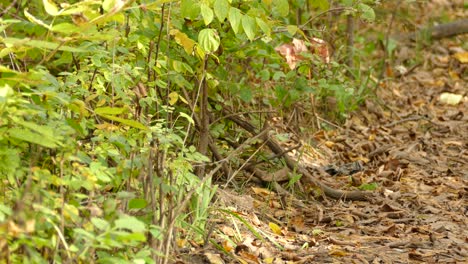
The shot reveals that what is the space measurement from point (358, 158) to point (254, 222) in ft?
5.97

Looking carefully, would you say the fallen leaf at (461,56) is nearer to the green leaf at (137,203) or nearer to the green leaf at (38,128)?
the green leaf at (137,203)

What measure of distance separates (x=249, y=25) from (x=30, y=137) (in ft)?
4.51

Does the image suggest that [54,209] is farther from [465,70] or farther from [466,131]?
[465,70]

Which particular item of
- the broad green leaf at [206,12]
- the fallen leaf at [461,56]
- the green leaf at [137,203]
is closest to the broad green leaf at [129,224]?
the green leaf at [137,203]

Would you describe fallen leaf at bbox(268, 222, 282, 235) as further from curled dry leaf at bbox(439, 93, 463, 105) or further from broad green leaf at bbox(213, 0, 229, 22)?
curled dry leaf at bbox(439, 93, 463, 105)

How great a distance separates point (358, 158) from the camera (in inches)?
244

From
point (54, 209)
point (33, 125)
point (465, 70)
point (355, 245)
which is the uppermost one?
point (33, 125)

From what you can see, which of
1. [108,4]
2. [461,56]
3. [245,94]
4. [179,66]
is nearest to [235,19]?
[179,66]

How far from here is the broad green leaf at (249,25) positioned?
13.4ft

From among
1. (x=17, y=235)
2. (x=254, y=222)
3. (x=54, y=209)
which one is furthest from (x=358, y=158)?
(x=17, y=235)

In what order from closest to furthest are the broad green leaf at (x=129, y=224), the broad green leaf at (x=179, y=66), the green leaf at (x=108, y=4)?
1. the broad green leaf at (x=129, y=224)
2. the green leaf at (x=108, y=4)
3. the broad green leaf at (x=179, y=66)

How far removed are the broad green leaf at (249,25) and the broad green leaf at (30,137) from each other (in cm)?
127

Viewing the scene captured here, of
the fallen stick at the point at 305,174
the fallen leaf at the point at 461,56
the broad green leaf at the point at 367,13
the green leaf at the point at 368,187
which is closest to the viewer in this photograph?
the broad green leaf at the point at 367,13

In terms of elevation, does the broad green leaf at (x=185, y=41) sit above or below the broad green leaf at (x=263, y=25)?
below
